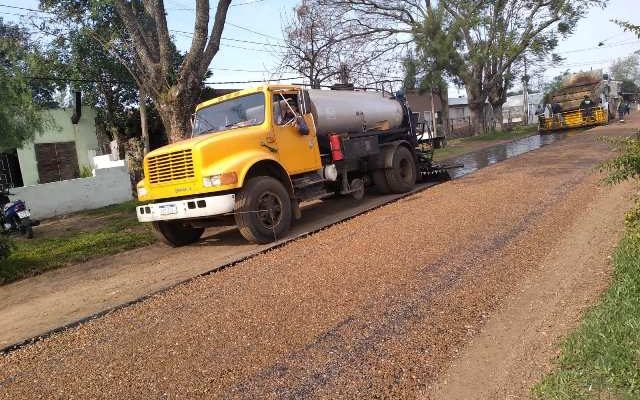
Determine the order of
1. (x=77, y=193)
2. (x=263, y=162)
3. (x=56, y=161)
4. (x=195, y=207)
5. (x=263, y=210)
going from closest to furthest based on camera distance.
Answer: (x=195, y=207), (x=263, y=210), (x=263, y=162), (x=77, y=193), (x=56, y=161)

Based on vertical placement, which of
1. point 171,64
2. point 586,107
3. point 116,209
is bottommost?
point 116,209

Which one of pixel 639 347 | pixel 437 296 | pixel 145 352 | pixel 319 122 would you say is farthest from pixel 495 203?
pixel 145 352

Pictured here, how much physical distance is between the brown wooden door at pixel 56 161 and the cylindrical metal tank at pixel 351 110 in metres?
15.3

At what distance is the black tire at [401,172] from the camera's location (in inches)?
451

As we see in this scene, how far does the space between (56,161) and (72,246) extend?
14.0m

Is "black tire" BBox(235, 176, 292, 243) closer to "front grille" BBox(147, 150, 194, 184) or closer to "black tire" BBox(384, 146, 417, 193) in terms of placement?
"front grille" BBox(147, 150, 194, 184)

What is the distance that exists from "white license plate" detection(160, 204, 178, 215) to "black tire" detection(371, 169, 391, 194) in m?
5.24

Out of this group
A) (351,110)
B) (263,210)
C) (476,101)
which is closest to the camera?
(263,210)

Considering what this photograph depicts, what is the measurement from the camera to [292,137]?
8.80 m

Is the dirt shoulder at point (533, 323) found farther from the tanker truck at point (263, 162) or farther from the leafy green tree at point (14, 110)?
the leafy green tree at point (14, 110)

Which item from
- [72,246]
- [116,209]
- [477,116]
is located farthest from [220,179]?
[477,116]

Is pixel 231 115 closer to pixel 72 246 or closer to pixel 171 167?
pixel 171 167

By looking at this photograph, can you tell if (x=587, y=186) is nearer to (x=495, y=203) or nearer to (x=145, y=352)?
(x=495, y=203)

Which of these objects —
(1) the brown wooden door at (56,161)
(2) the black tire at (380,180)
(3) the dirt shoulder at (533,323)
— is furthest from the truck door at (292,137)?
(1) the brown wooden door at (56,161)
